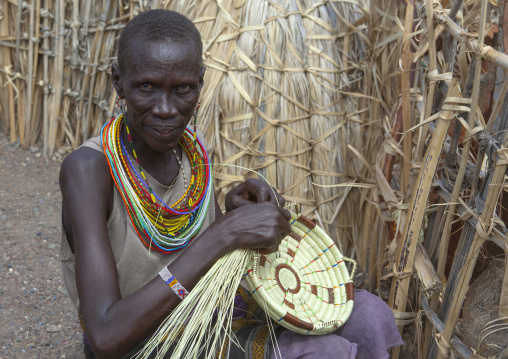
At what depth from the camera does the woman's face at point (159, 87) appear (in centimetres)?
173

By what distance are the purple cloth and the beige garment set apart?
0.48 meters

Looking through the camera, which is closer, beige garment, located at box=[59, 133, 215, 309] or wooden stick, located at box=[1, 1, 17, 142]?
beige garment, located at box=[59, 133, 215, 309]

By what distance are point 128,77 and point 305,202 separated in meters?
1.39

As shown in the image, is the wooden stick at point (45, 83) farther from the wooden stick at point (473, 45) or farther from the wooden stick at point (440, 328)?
the wooden stick at point (440, 328)

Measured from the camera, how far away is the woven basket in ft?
5.63

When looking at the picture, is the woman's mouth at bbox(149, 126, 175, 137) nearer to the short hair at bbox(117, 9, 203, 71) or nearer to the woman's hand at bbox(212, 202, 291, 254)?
the short hair at bbox(117, 9, 203, 71)

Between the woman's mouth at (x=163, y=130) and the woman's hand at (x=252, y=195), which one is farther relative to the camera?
the woman's hand at (x=252, y=195)

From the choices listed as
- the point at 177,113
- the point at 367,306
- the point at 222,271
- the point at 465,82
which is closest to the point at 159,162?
Answer: the point at 177,113

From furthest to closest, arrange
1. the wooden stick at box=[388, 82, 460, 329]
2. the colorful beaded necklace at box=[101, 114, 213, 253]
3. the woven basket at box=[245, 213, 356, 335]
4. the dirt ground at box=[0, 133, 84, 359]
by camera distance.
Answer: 1. the dirt ground at box=[0, 133, 84, 359]
2. the wooden stick at box=[388, 82, 460, 329]
3. the colorful beaded necklace at box=[101, 114, 213, 253]
4. the woven basket at box=[245, 213, 356, 335]

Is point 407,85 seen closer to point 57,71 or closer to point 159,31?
point 159,31

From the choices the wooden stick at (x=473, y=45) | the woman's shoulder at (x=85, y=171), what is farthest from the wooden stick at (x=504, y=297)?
the woman's shoulder at (x=85, y=171)

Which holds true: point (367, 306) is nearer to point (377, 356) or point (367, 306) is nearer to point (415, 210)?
point (377, 356)

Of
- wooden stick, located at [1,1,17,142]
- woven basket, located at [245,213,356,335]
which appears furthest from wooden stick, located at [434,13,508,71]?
wooden stick, located at [1,1,17,142]

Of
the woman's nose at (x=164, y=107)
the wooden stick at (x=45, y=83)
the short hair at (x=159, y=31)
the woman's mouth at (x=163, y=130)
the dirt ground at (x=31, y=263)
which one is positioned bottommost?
the dirt ground at (x=31, y=263)
